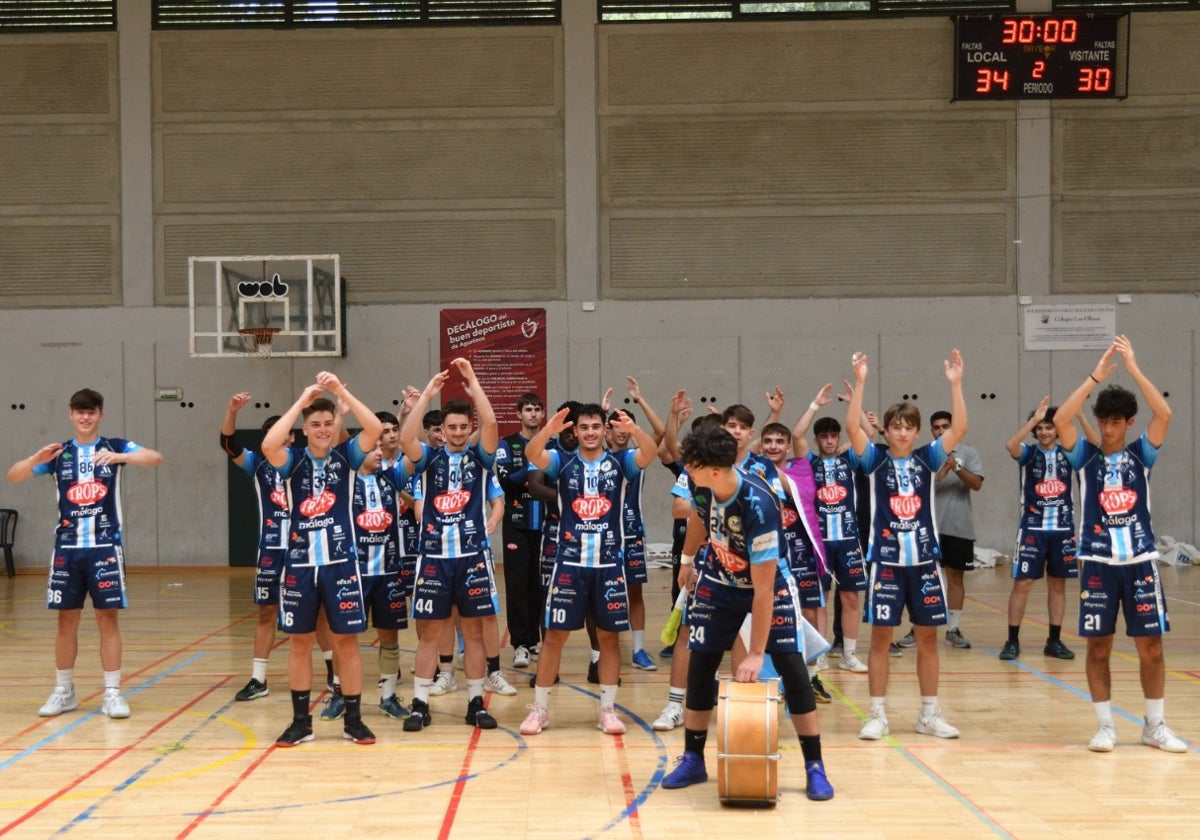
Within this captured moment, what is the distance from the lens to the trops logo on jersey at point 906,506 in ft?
23.1

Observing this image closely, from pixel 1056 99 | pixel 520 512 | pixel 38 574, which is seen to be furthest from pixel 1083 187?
pixel 38 574

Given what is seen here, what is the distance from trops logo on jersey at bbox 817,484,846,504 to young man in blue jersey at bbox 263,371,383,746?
4027 mm

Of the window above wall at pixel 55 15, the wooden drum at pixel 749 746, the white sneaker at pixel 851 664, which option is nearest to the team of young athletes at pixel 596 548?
the wooden drum at pixel 749 746

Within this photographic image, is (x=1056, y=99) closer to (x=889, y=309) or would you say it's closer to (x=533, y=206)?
(x=889, y=309)

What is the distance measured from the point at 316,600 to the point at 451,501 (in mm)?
1094

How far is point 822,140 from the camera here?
17.7 metres

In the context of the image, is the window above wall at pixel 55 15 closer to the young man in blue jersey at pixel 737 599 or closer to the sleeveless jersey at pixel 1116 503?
the young man in blue jersey at pixel 737 599

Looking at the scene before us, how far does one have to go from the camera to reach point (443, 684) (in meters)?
8.26

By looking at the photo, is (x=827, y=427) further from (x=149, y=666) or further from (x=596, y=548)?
(x=149, y=666)

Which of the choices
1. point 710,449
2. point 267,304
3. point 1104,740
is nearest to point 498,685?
point 710,449

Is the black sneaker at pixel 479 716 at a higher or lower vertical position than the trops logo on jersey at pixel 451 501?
lower

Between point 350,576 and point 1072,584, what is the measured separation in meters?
12.2

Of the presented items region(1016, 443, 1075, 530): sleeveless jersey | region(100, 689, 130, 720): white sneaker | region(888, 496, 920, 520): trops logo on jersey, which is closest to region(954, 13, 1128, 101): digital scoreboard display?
region(1016, 443, 1075, 530): sleeveless jersey

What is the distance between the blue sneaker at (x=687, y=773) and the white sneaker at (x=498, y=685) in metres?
2.47
